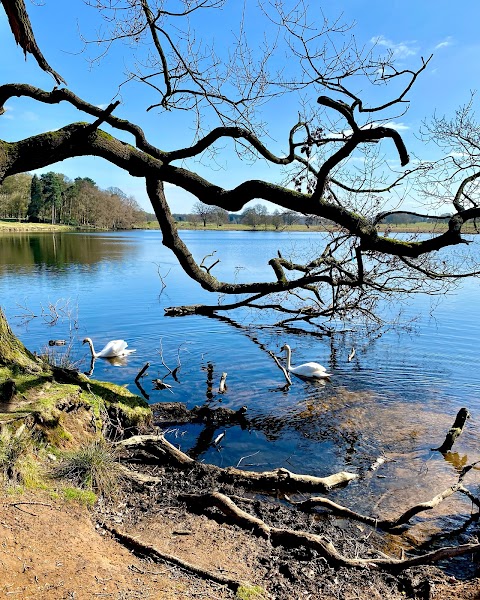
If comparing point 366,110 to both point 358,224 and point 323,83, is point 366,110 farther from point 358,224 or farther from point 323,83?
point 358,224

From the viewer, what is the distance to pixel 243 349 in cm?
1399

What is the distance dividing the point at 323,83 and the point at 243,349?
9232 millimetres

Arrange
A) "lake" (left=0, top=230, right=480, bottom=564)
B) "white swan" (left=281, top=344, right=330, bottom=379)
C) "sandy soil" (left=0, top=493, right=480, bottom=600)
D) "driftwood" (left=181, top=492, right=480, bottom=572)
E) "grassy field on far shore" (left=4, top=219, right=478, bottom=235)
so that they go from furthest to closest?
"white swan" (left=281, top=344, right=330, bottom=379) < "grassy field on far shore" (left=4, top=219, right=478, bottom=235) < "lake" (left=0, top=230, right=480, bottom=564) < "driftwood" (left=181, top=492, right=480, bottom=572) < "sandy soil" (left=0, top=493, right=480, bottom=600)

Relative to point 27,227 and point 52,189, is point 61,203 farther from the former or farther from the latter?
point 27,227

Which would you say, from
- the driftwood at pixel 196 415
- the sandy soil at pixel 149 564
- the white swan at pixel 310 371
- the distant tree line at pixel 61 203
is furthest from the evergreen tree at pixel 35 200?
the sandy soil at pixel 149 564

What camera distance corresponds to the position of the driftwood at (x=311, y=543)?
4.29 m

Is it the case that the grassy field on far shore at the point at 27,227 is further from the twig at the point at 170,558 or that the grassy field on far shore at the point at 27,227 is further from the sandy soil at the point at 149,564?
the twig at the point at 170,558

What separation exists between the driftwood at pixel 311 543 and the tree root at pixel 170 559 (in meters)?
0.98

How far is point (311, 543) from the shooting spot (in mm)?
4402

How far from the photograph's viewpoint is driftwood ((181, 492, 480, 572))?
14.1 ft

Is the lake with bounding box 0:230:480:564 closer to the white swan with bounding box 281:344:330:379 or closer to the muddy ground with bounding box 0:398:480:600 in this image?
the white swan with bounding box 281:344:330:379

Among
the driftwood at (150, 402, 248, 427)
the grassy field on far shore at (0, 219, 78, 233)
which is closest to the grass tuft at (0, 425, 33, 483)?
the driftwood at (150, 402, 248, 427)

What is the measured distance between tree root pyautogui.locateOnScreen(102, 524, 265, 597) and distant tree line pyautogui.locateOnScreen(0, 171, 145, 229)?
3218 inches

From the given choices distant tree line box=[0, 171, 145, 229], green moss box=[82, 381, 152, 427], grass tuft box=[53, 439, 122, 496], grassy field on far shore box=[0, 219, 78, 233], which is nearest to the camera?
grass tuft box=[53, 439, 122, 496]
